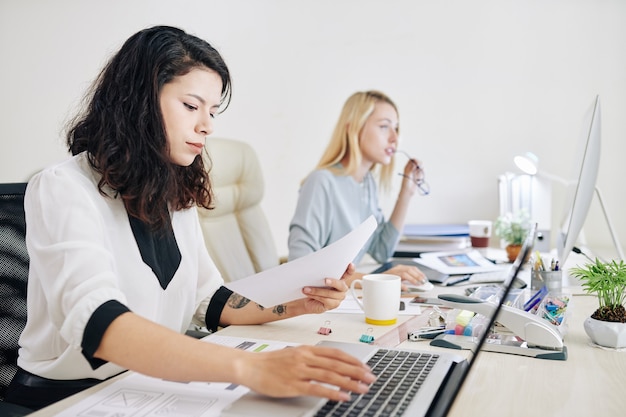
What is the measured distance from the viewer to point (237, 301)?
1.30 metres

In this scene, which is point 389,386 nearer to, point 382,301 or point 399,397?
point 399,397

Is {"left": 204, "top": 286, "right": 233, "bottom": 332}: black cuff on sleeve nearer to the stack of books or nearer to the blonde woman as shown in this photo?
the blonde woman

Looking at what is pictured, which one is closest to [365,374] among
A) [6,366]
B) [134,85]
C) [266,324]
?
[266,324]

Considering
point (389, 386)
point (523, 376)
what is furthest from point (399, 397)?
point (523, 376)

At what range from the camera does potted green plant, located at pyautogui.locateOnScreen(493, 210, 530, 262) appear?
2084 mm

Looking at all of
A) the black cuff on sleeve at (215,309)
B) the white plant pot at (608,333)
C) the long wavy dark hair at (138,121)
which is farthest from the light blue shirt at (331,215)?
the white plant pot at (608,333)

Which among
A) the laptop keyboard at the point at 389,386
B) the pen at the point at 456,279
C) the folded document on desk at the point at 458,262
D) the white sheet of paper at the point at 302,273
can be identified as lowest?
the folded document on desk at the point at 458,262

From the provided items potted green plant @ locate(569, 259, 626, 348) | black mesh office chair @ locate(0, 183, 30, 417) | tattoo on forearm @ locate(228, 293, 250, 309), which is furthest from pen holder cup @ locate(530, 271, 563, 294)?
black mesh office chair @ locate(0, 183, 30, 417)

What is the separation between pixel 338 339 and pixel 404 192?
1.30m

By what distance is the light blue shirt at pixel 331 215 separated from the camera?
83.3 inches

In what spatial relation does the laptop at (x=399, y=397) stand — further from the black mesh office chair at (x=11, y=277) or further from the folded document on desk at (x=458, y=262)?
the folded document on desk at (x=458, y=262)

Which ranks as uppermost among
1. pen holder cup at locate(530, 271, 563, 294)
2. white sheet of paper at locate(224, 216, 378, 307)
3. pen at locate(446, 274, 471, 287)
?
white sheet of paper at locate(224, 216, 378, 307)

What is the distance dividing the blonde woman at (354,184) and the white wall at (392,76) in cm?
45

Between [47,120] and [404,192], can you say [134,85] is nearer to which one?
[404,192]
